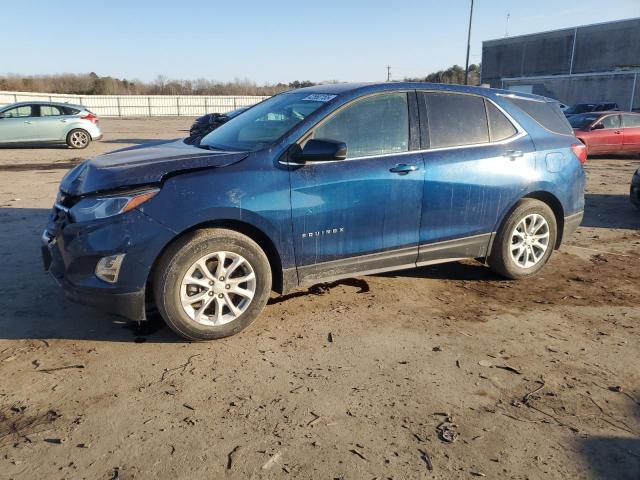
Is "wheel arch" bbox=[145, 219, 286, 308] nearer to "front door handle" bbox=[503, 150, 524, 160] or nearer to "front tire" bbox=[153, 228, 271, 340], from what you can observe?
"front tire" bbox=[153, 228, 271, 340]

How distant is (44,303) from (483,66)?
66121mm

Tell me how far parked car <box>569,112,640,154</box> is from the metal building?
910 inches

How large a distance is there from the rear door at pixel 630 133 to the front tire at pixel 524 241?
1188 centimetres

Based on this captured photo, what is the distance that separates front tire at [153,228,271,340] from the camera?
3559 mm

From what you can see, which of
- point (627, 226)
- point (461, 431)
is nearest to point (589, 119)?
point (627, 226)

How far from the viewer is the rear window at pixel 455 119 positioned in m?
4.50

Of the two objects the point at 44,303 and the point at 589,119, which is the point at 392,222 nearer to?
the point at 44,303

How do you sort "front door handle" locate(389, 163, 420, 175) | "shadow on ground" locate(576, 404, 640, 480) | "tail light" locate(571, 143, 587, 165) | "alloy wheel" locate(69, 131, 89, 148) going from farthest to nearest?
"alloy wheel" locate(69, 131, 89, 148) < "tail light" locate(571, 143, 587, 165) < "front door handle" locate(389, 163, 420, 175) < "shadow on ground" locate(576, 404, 640, 480)

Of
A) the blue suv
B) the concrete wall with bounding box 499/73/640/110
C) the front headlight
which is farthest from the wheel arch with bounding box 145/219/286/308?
the concrete wall with bounding box 499/73/640/110

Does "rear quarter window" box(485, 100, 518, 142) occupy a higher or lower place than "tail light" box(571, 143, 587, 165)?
higher

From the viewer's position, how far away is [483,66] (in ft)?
206

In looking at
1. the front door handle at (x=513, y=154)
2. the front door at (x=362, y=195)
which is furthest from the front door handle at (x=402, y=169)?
the front door handle at (x=513, y=154)

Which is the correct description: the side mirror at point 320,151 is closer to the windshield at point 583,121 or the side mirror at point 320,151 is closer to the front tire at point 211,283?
the front tire at point 211,283

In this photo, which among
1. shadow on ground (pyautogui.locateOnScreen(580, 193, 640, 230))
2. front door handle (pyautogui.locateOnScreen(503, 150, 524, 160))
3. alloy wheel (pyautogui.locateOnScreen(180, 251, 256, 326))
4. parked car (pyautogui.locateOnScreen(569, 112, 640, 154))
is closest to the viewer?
alloy wheel (pyautogui.locateOnScreen(180, 251, 256, 326))
